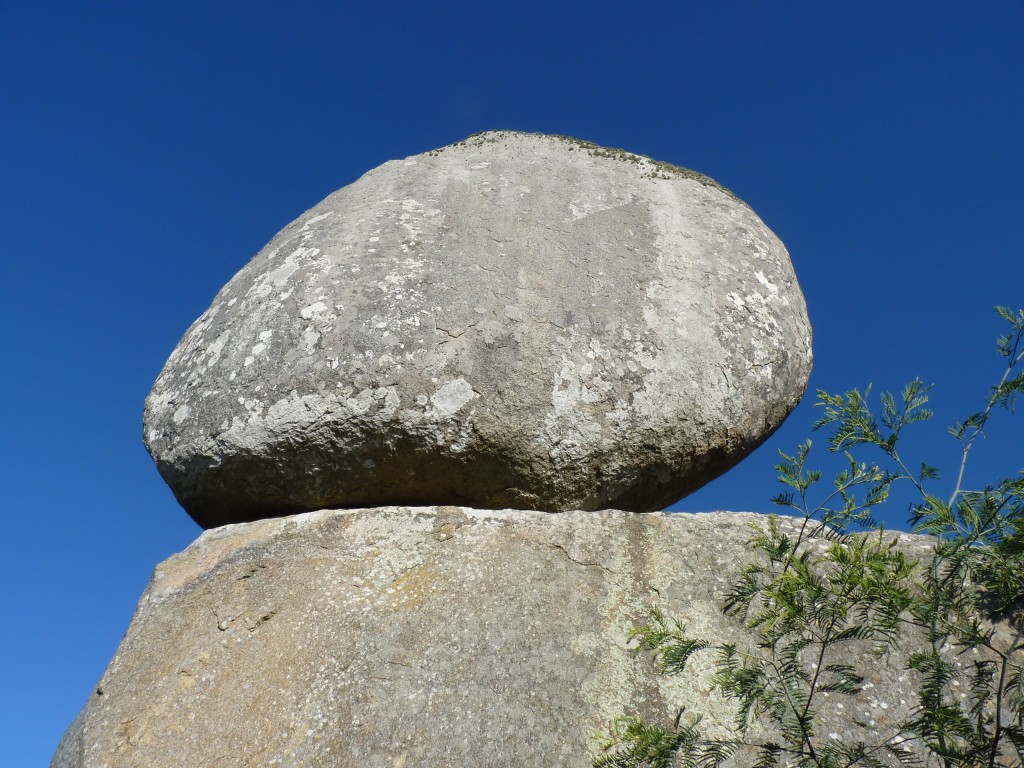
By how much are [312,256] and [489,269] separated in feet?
2.36

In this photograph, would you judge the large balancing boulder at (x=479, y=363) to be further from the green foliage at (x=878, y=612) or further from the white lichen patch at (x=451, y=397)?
the green foliage at (x=878, y=612)

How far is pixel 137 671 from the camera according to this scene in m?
2.88

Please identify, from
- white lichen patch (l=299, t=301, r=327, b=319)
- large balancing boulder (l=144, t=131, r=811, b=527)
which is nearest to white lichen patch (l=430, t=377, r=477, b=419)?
large balancing boulder (l=144, t=131, r=811, b=527)

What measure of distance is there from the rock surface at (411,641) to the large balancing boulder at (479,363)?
0.59ft

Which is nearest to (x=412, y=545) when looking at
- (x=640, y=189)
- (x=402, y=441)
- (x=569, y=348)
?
(x=402, y=441)

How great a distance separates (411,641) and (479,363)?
981mm

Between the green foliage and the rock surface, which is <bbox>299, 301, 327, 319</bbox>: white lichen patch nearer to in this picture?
the rock surface

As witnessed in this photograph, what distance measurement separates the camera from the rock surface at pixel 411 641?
8.59ft

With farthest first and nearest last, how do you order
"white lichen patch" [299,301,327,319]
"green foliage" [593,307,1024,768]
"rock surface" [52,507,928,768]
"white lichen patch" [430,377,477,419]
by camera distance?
"white lichen patch" [299,301,327,319]
"white lichen patch" [430,377,477,419]
"rock surface" [52,507,928,768]
"green foliage" [593,307,1024,768]

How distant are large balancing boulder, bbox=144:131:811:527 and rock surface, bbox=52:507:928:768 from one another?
0.18 meters

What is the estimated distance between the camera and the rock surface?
8.59ft

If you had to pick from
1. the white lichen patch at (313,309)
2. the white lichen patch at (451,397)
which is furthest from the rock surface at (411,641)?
the white lichen patch at (313,309)

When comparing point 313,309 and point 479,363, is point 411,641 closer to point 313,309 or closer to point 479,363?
point 479,363

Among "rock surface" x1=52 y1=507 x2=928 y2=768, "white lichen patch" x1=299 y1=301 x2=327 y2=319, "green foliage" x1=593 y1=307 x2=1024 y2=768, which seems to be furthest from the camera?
"white lichen patch" x1=299 y1=301 x2=327 y2=319
